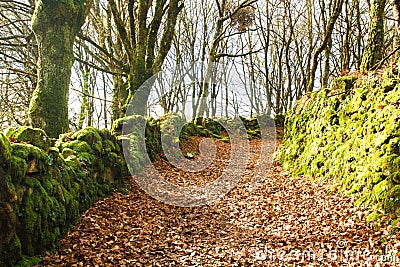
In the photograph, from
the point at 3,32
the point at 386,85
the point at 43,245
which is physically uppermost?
the point at 3,32

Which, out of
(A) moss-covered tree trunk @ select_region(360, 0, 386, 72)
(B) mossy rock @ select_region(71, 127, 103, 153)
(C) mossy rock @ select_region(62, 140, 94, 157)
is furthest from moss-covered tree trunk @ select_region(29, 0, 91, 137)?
(A) moss-covered tree trunk @ select_region(360, 0, 386, 72)

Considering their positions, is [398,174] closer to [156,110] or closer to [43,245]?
[43,245]

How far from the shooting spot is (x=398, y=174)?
5.24 metres

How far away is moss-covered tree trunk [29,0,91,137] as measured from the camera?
24.7 feet

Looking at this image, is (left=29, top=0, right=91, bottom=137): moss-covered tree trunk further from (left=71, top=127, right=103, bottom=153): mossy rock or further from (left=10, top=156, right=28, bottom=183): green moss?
(left=10, top=156, right=28, bottom=183): green moss

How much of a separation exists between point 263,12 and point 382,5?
45.3 feet

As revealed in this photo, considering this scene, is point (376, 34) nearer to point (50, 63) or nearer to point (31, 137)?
point (50, 63)

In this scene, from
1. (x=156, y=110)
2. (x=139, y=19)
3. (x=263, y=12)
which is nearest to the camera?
(x=139, y=19)

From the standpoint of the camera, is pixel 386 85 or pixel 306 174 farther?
pixel 306 174

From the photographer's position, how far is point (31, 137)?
5312 mm

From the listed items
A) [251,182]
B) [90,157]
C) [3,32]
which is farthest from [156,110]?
[90,157]

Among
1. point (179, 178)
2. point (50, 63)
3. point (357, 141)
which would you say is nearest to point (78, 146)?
point (50, 63)

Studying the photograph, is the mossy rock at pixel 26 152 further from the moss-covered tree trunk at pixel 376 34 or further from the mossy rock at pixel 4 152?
the moss-covered tree trunk at pixel 376 34

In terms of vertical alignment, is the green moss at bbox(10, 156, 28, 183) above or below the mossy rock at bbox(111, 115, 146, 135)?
below
